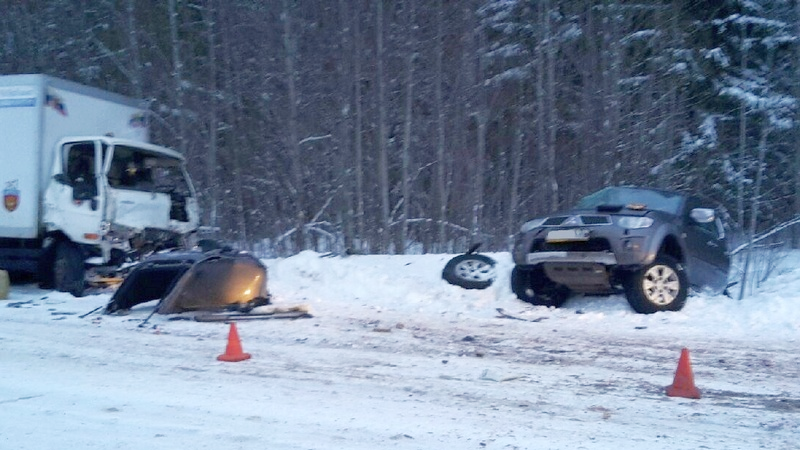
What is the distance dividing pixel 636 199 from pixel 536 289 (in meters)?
1.88

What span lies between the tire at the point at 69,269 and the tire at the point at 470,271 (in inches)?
221

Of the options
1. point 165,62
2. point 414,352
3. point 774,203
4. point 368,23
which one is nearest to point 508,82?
point 368,23

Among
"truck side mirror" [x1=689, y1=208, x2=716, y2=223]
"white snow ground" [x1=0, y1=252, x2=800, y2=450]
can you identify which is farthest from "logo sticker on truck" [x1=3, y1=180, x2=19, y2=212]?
"truck side mirror" [x1=689, y1=208, x2=716, y2=223]

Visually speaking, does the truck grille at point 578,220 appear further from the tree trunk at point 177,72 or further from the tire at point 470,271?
the tree trunk at point 177,72

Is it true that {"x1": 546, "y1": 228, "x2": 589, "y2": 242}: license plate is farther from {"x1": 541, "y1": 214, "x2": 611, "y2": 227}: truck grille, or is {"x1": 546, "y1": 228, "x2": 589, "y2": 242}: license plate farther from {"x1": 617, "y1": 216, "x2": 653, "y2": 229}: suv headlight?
{"x1": 617, "y1": 216, "x2": 653, "y2": 229}: suv headlight

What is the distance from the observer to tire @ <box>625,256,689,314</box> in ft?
32.1

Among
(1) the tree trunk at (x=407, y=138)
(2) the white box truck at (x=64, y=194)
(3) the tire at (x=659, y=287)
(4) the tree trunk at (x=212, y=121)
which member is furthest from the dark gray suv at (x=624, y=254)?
(4) the tree trunk at (x=212, y=121)

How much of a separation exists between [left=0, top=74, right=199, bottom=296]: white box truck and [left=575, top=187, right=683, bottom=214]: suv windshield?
6973 millimetres

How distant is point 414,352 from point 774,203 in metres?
16.2

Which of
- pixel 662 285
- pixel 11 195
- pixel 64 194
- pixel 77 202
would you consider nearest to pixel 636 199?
pixel 662 285

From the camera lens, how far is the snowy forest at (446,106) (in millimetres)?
19234

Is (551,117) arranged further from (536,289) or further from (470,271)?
(536,289)

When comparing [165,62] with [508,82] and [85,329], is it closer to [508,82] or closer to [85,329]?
[508,82]

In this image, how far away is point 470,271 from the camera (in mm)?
11500
